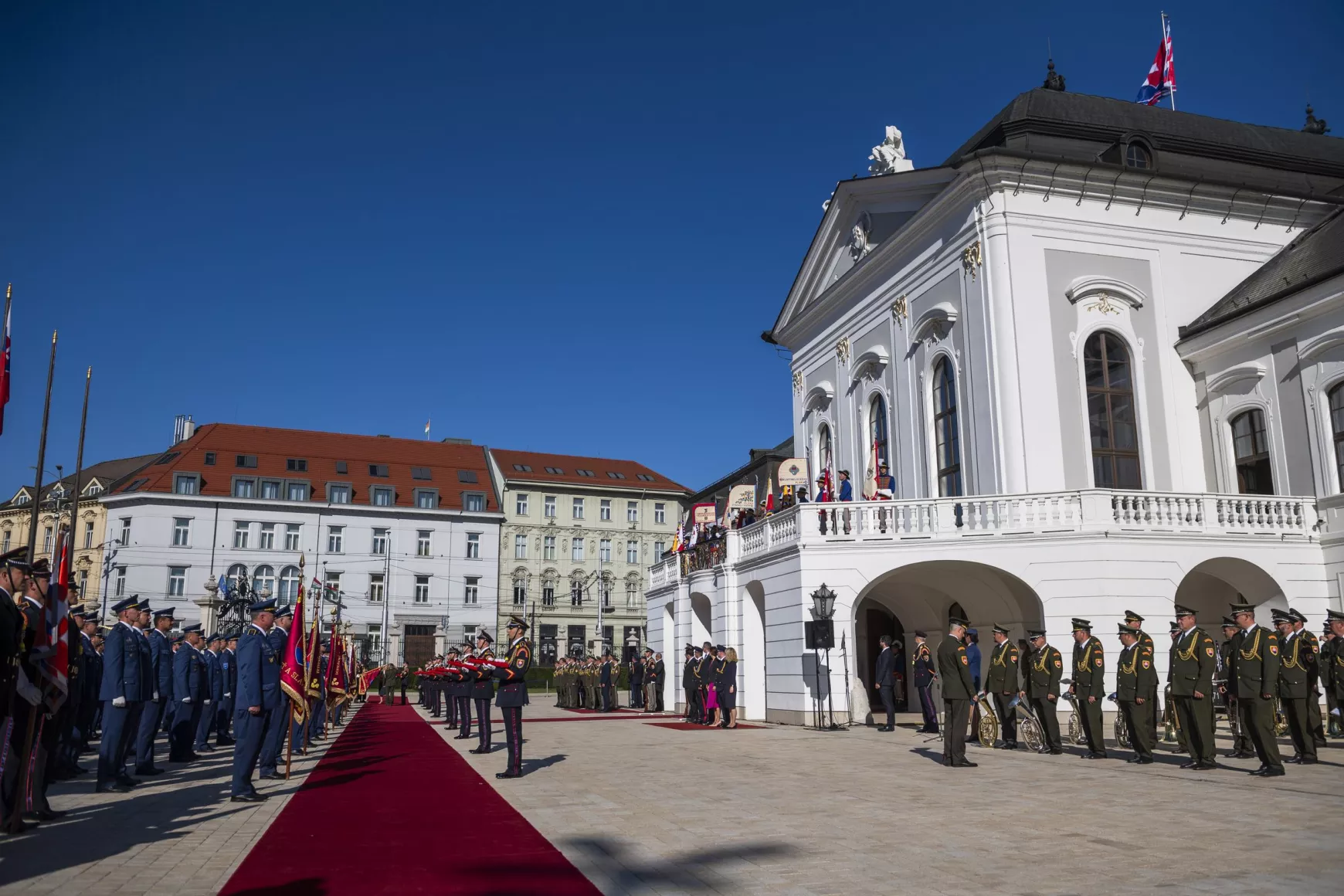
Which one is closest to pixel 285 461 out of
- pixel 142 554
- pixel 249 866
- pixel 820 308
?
pixel 142 554

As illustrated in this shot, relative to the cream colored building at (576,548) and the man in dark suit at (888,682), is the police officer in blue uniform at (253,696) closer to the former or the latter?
the man in dark suit at (888,682)

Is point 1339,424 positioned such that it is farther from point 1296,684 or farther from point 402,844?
point 402,844

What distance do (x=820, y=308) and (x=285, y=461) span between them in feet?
149

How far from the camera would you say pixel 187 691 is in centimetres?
1429

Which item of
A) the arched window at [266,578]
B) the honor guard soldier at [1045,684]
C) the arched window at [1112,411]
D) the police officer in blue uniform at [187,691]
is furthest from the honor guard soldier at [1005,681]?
the arched window at [266,578]

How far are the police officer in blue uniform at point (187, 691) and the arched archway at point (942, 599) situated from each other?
1225 centimetres

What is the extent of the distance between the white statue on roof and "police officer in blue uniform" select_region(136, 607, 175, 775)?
76.0 feet

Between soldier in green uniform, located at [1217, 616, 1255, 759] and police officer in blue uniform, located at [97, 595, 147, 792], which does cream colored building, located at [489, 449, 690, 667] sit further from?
police officer in blue uniform, located at [97, 595, 147, 792]

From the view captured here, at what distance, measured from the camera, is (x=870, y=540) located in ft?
68.1

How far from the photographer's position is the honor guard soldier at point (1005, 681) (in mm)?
16062

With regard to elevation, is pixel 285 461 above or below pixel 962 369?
above

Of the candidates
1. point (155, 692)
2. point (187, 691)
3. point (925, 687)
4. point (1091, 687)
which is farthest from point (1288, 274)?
point (155, 692)

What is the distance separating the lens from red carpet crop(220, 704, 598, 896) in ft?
21.4

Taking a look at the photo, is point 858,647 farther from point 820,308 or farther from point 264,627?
point 264,627
